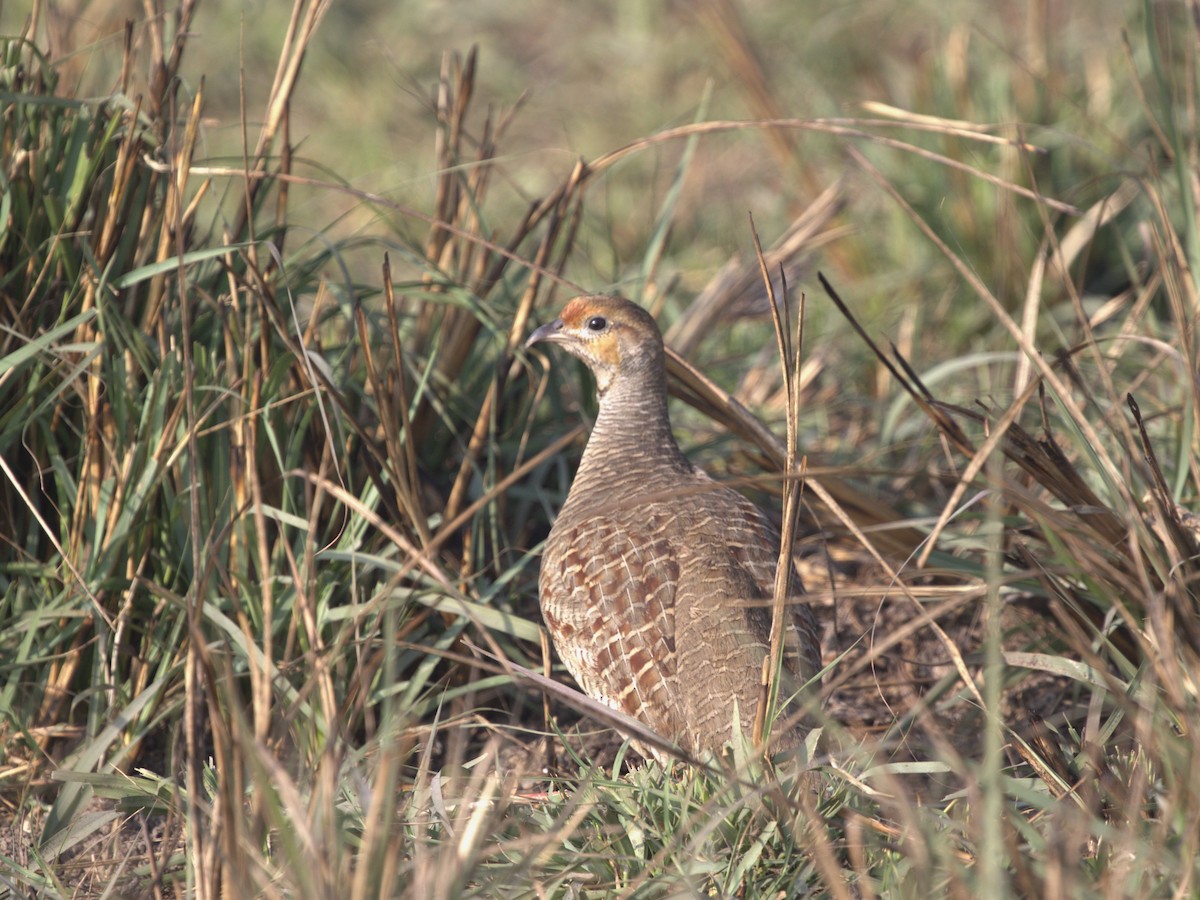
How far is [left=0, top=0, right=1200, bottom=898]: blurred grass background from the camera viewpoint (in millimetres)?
2074

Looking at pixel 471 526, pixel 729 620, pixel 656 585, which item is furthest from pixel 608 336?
pixel 729 620

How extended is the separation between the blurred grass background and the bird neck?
0.41 ft

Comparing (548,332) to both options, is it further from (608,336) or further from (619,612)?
(619,612)

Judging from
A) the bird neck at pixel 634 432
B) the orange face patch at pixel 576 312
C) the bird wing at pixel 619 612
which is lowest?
the bird wing at pixel 619 612

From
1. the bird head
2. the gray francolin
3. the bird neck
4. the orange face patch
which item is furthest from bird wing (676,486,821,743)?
the orange face patch

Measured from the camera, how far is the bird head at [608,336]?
344 centimetres

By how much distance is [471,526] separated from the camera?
345 cm

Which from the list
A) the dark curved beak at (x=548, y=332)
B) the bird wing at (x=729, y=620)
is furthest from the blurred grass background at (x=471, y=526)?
the bird wing at (x=729, y=620)

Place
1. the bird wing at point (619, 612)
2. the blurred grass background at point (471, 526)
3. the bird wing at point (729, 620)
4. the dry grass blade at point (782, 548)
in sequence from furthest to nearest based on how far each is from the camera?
the bird wing at point (619, 612), the bird wing at point (729, 620), the dry grass blade at point (782, 548), the blurred grass background at point (471, 526)

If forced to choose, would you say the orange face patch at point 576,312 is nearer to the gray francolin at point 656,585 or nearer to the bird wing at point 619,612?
the gray francolin at point 656,585

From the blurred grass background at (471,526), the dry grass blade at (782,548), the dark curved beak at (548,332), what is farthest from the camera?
the dark curved beak at (548,332)

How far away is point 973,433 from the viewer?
423 cm

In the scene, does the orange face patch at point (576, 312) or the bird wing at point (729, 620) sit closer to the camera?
the bird wing at point (729, 620)

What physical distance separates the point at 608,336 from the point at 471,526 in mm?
653
